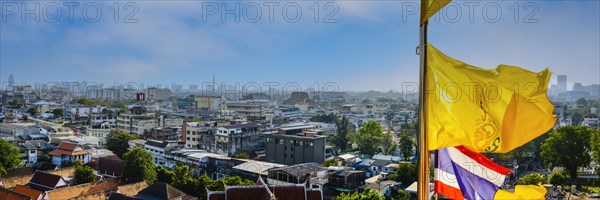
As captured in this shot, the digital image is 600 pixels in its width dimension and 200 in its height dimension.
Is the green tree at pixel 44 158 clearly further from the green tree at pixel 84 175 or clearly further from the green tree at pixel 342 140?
the green tree at pixel 342 140

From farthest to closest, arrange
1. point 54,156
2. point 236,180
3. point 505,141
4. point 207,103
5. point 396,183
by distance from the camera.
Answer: point 207,103 < point 54,156 < point 396,183 < point 236,180 < point 505,141

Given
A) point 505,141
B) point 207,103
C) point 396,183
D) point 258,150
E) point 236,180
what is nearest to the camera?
point 505,141

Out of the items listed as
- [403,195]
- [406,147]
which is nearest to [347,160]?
[406,147]

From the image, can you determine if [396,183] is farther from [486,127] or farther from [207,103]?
[207,103]

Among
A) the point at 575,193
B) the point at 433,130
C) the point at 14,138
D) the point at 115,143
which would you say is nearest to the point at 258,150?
the point at 115,143

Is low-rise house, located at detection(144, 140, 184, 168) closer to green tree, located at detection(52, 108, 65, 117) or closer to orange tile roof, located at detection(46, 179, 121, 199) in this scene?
orange tile roof, located at detection(46, 179, 121, 199)

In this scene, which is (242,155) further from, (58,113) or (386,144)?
(58,113)

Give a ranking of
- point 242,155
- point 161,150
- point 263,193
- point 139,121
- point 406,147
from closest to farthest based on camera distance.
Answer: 1. point 263,193
2. point 242,155
3. point 161,150
4. point 406,147
5. point 139,121

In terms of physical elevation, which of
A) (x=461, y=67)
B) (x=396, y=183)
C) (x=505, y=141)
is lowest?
(x=396, y=183)
